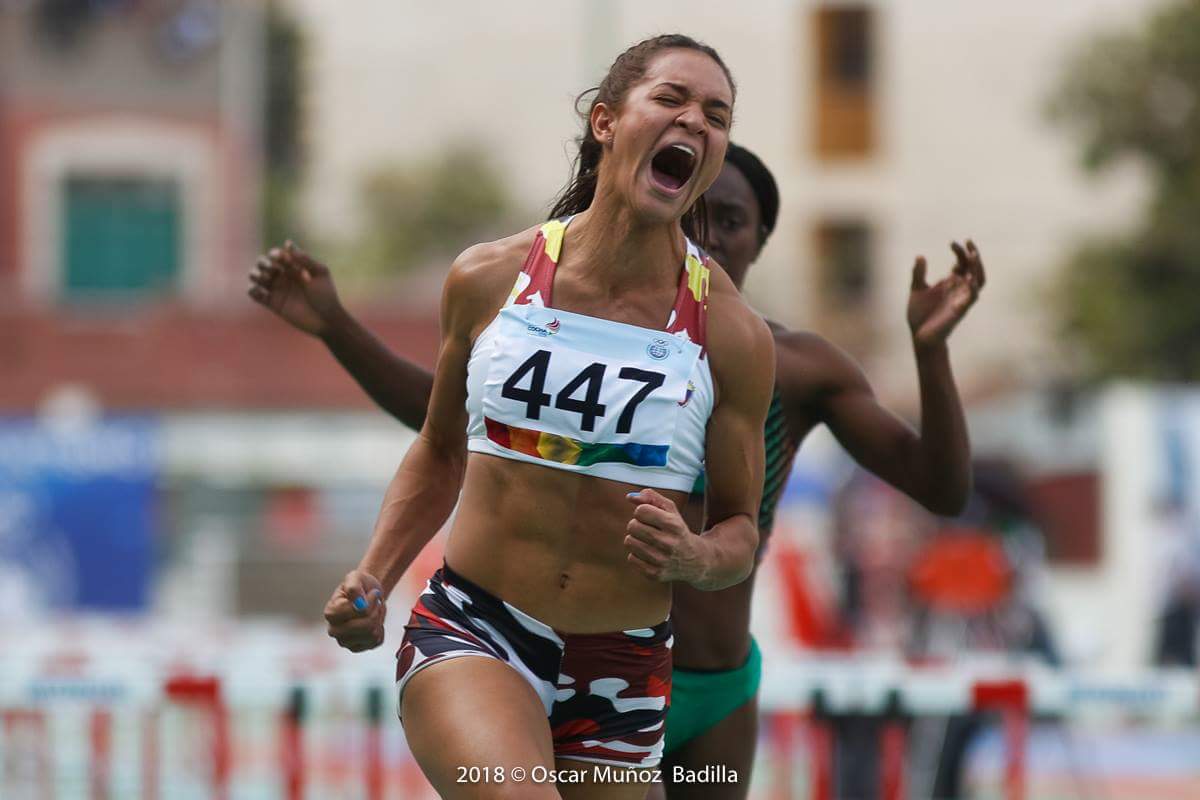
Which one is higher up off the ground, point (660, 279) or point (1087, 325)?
point (660, 279)

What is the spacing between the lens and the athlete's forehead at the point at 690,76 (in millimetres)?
4004

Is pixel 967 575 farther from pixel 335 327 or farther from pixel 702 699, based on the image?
pixel 335 327

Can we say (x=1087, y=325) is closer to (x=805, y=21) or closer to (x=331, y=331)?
(x=805, y=21)

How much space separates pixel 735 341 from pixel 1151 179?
23.0 metres

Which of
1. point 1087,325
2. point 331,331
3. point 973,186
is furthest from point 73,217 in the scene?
point 331,331

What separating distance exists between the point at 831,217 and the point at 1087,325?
15648mm

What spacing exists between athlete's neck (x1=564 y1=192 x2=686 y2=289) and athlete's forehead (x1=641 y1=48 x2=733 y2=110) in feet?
0.85

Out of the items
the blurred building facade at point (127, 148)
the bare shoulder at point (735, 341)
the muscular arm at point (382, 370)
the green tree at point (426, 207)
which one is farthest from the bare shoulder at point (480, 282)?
the green tree at point (426, 207)

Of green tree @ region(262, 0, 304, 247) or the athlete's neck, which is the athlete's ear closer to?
the athlete's neck

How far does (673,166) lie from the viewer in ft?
13.3

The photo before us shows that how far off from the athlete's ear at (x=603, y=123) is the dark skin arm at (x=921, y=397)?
919 millimetres

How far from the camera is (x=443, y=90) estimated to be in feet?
149

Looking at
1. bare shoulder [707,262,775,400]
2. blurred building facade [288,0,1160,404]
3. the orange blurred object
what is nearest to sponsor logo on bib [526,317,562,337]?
bare shoulder [707,262,775,400]

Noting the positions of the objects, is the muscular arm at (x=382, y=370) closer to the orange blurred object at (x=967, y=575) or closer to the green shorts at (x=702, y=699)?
the green shorts at (x=702, y=699)
